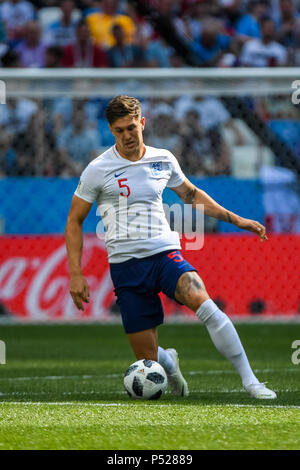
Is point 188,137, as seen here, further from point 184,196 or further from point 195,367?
point 184,196

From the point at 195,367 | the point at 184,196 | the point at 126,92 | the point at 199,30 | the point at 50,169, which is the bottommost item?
the point at 195,367

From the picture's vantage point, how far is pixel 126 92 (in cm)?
1386

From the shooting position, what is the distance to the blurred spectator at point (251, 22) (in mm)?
16500

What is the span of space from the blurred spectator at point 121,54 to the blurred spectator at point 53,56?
807 mm

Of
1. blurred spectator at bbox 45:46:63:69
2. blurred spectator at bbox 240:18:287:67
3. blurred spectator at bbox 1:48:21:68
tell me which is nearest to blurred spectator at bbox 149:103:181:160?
blurred spectator at bbox 240:18:287:67

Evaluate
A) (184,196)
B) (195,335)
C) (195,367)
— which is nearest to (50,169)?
(195,335)

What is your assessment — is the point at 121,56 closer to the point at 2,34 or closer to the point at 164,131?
the point at 2,34

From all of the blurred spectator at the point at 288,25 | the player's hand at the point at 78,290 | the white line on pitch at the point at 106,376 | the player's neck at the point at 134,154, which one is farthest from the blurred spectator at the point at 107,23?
the player's hand at the point at 78,290

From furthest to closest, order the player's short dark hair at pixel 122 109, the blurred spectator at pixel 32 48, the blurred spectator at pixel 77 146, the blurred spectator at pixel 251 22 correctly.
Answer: the blurred spectator at pixel 251 22, the blurred spectator at pixel 32 48, the blurred spectator at pixel 77 146, the player's short dark hair at pixel 122 109

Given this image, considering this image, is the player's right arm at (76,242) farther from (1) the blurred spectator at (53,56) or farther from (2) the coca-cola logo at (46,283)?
(1) the blurred spectator at (53,56)

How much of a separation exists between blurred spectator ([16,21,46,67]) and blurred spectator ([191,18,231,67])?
2495 millimetres

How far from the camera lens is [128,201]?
6.49 m

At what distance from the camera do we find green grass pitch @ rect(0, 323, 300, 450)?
4.54m

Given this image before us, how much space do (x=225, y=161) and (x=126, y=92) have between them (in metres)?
1.72
